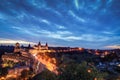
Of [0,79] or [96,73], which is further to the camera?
[0,79]

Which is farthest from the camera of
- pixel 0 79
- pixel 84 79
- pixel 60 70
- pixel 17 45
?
pixel 17 45

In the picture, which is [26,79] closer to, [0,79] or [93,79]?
[0,79]

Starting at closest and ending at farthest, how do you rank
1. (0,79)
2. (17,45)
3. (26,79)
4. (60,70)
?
(60,70) < (0,79) < (26,79) < (17,45)

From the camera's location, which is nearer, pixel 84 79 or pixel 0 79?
pixel 84 79

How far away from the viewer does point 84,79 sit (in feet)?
56.5

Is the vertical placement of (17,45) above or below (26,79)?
above

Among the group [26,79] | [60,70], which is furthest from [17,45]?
[60,70]

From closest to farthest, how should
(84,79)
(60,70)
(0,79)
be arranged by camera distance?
(84,79) < (60,70) < (0,79)

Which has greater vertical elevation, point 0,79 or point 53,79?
point 53,79

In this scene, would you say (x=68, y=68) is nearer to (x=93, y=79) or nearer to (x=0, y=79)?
(x=93, y=79)

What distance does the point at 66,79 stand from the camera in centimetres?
1738

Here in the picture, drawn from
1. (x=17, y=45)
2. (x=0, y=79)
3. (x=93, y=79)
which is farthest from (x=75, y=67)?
(x=17, y=45)

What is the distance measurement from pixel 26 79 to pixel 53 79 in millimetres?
44486

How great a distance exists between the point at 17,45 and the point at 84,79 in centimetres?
17439
